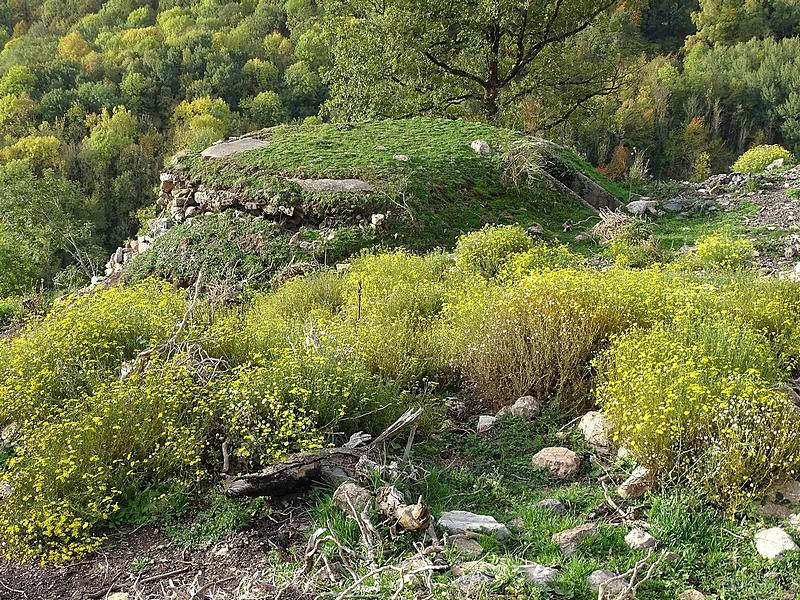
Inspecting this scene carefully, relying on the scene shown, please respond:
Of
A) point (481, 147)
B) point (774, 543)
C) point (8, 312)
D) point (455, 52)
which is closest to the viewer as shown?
point (774, 543)

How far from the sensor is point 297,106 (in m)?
39.1

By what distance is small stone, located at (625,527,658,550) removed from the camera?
3.10 metres

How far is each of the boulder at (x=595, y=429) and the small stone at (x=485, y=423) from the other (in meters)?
0.57

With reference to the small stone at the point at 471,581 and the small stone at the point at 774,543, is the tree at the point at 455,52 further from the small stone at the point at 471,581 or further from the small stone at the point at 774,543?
the small stone at the point at 471,581

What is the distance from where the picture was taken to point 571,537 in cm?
316

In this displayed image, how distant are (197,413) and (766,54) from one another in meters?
43.2

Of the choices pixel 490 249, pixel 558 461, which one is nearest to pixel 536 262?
pixel 490 249

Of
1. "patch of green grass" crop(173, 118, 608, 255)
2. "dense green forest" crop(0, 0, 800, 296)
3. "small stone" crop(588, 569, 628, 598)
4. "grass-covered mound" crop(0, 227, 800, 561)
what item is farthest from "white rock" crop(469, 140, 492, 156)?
"small stone" crop(588, 569, 628, 598)

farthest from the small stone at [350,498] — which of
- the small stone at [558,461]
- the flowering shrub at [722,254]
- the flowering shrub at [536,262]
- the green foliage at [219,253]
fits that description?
the green foliage at [219,253]

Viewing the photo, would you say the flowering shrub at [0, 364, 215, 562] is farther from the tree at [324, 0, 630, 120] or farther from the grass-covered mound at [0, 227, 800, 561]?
the tree at [324, 0, 630, 120]

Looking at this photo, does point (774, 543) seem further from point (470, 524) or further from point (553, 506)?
point (470, 524)

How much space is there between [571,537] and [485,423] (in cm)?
144

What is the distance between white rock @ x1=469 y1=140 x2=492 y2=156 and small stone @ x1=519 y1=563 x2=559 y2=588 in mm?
9262

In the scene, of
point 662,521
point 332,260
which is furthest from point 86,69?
point 662,521
